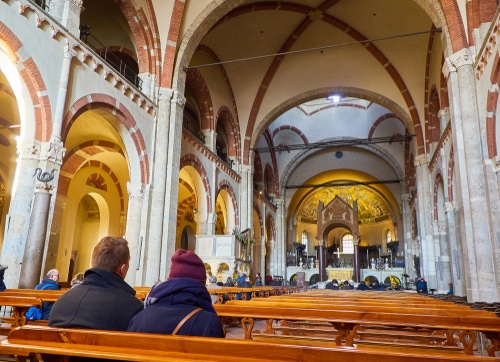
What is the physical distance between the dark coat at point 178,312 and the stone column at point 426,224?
16497 mm

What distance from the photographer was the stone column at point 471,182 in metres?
8.35

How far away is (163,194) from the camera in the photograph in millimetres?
11141

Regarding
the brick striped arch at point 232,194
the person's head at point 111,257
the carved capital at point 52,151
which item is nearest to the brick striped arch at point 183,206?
the brick striped arch at point 232,194

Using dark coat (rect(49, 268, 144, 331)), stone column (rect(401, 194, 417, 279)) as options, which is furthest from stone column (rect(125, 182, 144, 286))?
stone column (rect(401, 194, 417, 279))

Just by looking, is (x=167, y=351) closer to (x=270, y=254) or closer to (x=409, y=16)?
(x=409, y=16)

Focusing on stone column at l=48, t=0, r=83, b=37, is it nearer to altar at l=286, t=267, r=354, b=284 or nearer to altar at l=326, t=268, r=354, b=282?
altar at l=286, t=267, r=354, b=284

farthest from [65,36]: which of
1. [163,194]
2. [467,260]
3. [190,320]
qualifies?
[467,260]

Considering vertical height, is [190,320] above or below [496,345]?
above

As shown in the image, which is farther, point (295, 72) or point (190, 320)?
point (295, 72)

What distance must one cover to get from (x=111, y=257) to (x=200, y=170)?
13195 mm

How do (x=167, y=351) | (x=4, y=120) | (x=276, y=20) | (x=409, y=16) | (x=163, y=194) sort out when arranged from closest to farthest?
(x=167, y=351) → (x=163, y=194) → (x=4, y=120) → (x=409, y=16) → (x=276, y=20)

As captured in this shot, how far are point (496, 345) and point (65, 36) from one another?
29.9 feet

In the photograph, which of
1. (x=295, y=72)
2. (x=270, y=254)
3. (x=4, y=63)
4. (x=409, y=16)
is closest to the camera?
(x=4, y=63)

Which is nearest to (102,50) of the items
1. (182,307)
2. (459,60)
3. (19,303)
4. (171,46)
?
(171,46)
